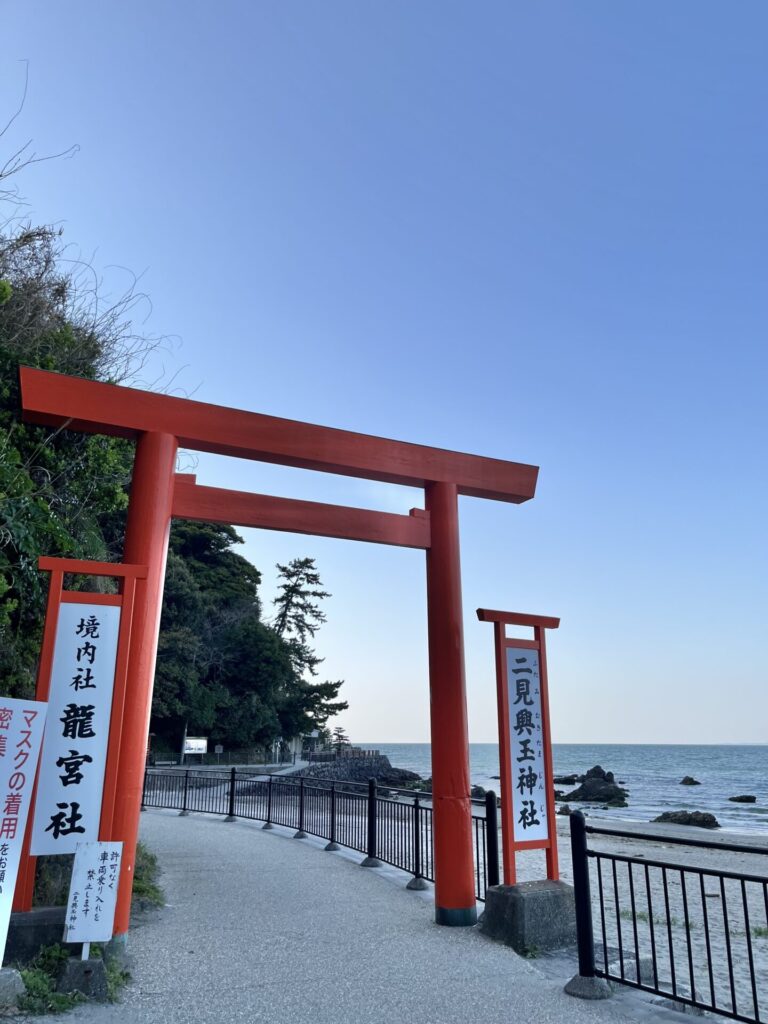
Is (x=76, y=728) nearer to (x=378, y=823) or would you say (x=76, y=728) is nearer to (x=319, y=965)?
(x=319, y=965)

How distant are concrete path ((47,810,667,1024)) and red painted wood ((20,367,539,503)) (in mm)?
4132

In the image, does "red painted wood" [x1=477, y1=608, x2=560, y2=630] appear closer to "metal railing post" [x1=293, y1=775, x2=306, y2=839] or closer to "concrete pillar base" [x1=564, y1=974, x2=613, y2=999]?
"concrete pillar base" [x1=564, y1=974, x2=613, y2=999]

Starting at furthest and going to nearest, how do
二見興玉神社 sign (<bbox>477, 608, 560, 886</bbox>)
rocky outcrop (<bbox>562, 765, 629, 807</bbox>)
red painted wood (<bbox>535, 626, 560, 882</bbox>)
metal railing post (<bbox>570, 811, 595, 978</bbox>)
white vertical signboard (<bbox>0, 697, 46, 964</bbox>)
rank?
rocky outcrop (<bbox>562, 765, 629, 807</bbox>)
red painted wood (<bbox>535, 626, 560, 882</bbox>)
二見興玉神社 sign (<bbox>477, 608, 560, 886</bbox>)
metal railing post (<bbox>570, 811, 595, 978</bbox>)
white vertical signboard (<bbox>0, 697, 46, 964</bbox>)

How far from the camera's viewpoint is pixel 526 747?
6.27 m

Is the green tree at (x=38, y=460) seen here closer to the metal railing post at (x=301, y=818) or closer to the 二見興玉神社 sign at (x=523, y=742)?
the 二見興玉神社 sign at (x=523, y=742)

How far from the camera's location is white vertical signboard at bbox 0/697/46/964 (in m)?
3.94

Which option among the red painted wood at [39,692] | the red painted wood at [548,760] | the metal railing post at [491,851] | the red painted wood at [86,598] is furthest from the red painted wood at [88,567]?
the metal railing post at [491,851]

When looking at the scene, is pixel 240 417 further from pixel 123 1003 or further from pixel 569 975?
pixel 569 975

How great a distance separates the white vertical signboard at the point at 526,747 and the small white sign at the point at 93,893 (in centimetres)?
329

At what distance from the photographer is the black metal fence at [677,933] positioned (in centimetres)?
426

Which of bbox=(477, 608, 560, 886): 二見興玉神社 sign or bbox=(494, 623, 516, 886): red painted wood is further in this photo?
bbox=(477, 608, 560, 886): 二見興玉神社 sign

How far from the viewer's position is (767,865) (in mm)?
15789

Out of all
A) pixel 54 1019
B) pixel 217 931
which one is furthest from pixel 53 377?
pixel 217 931

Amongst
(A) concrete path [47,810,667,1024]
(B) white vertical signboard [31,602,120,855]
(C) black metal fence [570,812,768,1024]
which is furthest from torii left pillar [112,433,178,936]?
(C) black metal fence [570,812,768,1024]
